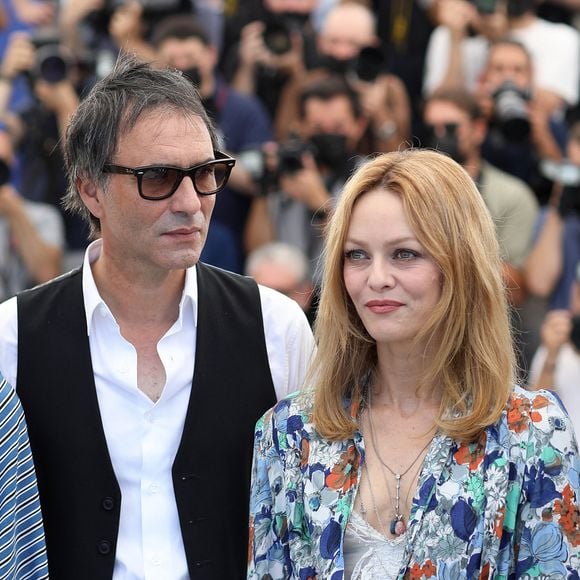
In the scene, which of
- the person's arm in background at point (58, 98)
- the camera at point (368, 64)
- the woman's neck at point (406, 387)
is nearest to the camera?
the woman's neck at point (406, 387)

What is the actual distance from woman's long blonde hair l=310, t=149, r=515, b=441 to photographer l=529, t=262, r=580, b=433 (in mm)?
2376

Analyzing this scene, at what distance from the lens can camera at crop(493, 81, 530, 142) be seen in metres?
6.05

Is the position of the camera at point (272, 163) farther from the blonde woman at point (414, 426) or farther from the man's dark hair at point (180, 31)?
the blonde woman at point (414, 426)

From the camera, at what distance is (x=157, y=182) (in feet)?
9.22

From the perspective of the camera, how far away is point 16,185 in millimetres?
5980

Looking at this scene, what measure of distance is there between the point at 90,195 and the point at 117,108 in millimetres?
241

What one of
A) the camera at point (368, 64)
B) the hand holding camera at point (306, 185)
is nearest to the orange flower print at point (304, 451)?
the hand holding camera at point (306, 185)

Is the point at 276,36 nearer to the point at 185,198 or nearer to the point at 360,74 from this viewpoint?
the point at 360,74

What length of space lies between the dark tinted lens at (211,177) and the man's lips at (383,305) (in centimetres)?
53

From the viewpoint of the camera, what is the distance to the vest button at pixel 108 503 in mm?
2805

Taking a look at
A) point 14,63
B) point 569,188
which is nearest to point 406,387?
point 569,188

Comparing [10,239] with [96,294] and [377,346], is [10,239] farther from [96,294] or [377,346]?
[377,346]

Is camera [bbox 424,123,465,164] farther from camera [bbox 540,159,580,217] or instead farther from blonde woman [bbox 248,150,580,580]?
blonde woman [bbox 248,150,580,580]

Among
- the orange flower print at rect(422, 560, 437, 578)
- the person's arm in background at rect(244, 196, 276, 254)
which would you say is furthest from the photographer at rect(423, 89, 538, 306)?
the orange flower print at rect(422, 560, 437, 578)
